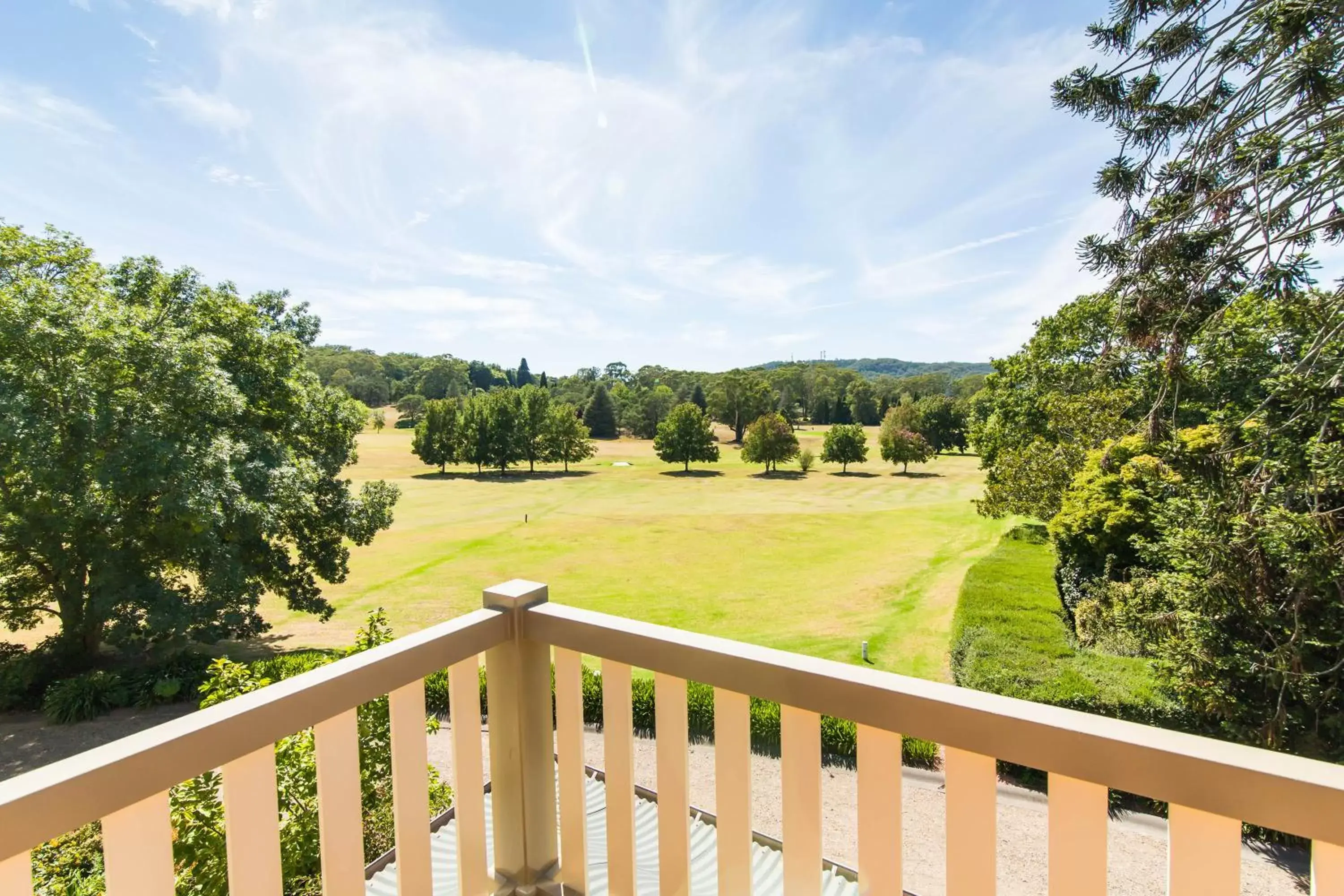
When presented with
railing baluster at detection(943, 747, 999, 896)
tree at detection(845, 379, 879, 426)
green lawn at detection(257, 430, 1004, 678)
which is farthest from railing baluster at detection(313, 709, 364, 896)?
tree at detection(845, 379, 879, 426)

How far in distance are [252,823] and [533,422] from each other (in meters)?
33.3

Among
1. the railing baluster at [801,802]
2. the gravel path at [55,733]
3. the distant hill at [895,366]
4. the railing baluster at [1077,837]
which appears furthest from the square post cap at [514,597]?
the distant hill at [895,366]

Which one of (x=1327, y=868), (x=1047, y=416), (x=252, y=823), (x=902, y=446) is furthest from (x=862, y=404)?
(x=252, y=823)

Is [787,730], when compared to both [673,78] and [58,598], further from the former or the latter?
[58,598]

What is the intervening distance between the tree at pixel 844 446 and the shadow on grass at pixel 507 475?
12474mm

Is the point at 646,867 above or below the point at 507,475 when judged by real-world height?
above

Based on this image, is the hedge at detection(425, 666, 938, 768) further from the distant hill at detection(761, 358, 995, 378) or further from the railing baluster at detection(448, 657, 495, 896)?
the distant hill at detection(761, 358, 995, 378)

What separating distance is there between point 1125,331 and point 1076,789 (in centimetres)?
322

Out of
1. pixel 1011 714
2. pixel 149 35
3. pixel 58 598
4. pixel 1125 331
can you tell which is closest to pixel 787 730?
pixel 1011 714

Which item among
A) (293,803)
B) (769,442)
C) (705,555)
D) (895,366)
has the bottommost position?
(705,555)

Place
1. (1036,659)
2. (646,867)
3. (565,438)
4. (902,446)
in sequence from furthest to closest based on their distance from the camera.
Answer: (565,438), (902,446), (1036,659), (646,867)

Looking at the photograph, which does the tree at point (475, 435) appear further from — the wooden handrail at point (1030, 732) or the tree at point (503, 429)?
the wooden handrail at point (1030, 732)

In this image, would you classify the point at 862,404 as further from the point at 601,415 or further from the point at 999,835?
the point at 999,835

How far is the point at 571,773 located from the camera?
4.58ft
